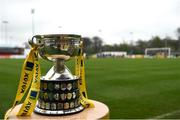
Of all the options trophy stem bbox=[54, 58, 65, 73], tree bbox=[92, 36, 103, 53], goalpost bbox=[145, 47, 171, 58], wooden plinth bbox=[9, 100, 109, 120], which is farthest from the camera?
tree bbox=[92, 36, 103, 53]

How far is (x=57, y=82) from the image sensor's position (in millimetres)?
1613

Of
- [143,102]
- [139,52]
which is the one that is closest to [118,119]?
[143,102]

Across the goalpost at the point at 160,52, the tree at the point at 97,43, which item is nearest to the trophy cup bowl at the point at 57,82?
the goalpost at the point at 160,52

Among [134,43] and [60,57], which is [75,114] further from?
[134,43]

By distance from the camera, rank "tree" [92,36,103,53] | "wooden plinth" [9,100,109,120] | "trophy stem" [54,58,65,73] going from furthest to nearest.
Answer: "tree" [92,36,103,53], "trophy stem" [54,58,65,73], "wooden plinth" [9,100,109,120]

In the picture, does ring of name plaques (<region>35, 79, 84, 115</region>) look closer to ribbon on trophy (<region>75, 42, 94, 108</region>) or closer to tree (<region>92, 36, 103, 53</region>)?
ribbon on trophy (<region>75, 42, 94, 108</region>)

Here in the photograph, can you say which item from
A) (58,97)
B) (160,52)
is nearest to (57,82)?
(58,97)

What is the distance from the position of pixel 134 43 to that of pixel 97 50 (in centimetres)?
1322

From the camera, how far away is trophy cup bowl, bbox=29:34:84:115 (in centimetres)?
161

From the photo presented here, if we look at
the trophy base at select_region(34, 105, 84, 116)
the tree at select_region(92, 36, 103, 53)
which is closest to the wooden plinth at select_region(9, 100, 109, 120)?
the trophy base at select_region(34, 105, 84, 116)

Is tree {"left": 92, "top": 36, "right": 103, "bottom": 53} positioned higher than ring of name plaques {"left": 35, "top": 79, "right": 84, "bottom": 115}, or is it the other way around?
tree {"left": 92, "top": 36, "right": 103, "bottom": 53}

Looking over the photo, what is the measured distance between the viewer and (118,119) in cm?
434

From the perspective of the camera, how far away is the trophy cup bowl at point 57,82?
1.61 metres

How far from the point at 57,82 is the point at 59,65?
0.13 metres
